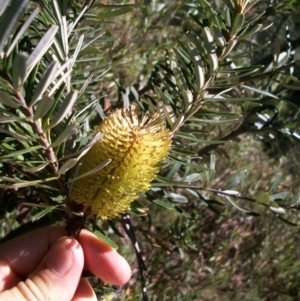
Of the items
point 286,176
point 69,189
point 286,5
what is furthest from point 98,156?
point 286,176

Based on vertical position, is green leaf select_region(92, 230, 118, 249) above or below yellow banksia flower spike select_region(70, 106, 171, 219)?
below

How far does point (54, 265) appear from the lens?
857 mm

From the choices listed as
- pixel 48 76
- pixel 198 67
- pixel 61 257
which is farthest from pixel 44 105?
pixel 61 257

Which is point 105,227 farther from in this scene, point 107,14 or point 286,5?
point 107,14

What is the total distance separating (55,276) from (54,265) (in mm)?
21

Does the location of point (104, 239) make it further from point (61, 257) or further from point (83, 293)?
point (83, 293)

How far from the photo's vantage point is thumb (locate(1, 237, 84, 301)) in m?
0.82

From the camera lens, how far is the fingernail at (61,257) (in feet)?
2.68

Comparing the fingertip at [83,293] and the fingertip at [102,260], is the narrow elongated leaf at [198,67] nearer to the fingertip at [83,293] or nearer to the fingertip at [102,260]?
the fingertip at [102,260]

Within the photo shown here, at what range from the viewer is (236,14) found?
65 centimetres

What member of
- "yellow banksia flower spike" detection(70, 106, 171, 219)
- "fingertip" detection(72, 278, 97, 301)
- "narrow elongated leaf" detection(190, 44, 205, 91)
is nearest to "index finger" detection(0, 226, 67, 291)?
"fingertip" detection(72, 278, 97, 301)

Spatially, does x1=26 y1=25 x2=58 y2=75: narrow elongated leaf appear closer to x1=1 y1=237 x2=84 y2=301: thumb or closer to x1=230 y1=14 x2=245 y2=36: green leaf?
x1=230 y1=14 x2=245 y2=36: green leaf

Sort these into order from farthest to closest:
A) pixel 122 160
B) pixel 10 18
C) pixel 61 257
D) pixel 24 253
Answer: pixel 24 253 < pixel 61 257 < pixel 122 160 < pixel 10 18

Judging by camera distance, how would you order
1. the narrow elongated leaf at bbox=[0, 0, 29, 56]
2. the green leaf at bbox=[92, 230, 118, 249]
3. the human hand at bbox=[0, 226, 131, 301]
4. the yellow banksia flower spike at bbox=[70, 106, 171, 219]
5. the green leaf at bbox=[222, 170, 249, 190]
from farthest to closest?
1. the green leaf at bbox=[222, 170, 249, 190]
2. the human hand at bbox=[0, 226, 131, 301]
3. the green leaf at bbox=[92, 230, 118, 249]
4. the yellow banksia flower spike at bbox=[70, 106, 171, 219]
5. the narrow elongated leaf at bbox=[0, 0, 29, 56]
